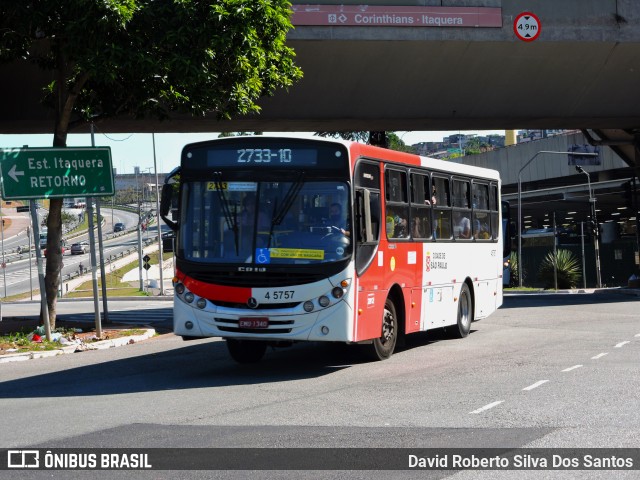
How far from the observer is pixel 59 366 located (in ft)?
53.6

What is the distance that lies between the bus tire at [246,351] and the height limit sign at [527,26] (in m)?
15.6

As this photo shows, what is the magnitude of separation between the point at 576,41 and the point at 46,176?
52.1 feet

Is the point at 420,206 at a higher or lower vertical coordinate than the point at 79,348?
higher

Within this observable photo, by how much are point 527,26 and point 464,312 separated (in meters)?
11.7

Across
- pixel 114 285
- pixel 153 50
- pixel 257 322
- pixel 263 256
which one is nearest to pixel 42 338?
pixel 153 50

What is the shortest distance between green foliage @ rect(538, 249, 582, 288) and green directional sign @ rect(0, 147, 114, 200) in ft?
116

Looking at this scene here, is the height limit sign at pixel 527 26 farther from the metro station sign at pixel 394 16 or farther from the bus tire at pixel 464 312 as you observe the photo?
the bus tire at pixel 464 312

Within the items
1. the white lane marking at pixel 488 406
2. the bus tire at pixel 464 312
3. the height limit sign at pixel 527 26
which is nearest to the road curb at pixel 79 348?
the bus tire at pixel 464 312

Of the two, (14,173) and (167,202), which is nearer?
(167,202)

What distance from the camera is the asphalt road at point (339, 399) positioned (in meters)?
8.89

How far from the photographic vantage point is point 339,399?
1151cm

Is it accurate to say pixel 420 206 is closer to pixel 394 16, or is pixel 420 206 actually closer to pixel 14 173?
pixel 14 173

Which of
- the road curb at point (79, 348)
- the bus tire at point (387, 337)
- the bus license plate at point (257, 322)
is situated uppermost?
the bus license plate at point (257, 322)

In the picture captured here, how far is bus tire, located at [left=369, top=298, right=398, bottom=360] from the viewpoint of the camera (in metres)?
15.1
